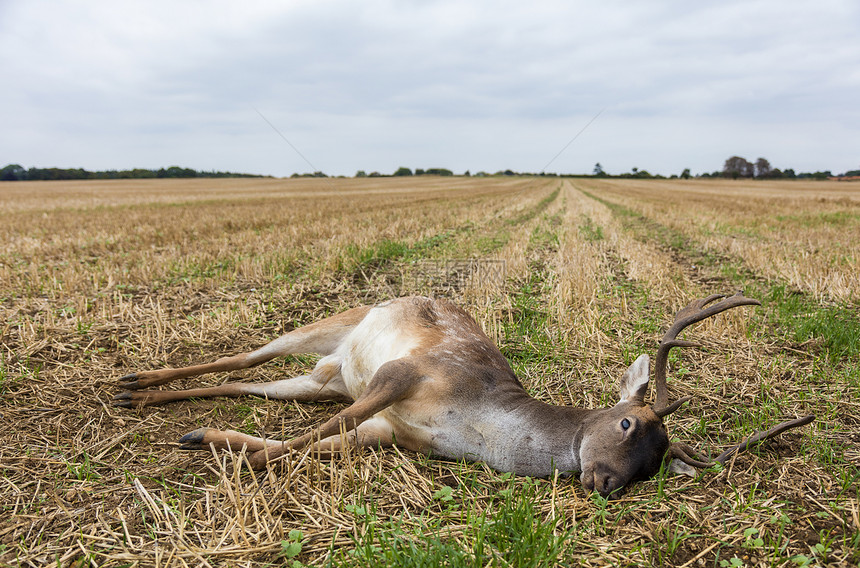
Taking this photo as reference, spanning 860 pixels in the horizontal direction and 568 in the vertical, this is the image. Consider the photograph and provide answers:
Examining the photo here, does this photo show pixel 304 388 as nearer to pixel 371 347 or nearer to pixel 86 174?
pixel 371 347

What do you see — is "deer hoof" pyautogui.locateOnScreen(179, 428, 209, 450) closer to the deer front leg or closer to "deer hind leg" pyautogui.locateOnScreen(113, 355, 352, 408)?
the deer front leg

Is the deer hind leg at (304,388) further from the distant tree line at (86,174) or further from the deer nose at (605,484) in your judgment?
the distant tree line at (86,174)

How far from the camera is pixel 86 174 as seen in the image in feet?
238

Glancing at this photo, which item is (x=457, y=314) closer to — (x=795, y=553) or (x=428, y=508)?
(x=428, y=508)

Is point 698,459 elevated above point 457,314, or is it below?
below

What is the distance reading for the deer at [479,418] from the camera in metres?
2.71

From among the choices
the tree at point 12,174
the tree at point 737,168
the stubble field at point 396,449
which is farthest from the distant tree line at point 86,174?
the tree at point 737,168

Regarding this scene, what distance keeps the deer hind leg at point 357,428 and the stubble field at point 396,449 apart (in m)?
0.10

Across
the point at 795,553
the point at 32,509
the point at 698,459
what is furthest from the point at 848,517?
the point at 32,509

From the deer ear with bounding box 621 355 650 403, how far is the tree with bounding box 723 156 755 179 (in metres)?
102

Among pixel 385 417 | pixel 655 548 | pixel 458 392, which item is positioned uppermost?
pixel 458 392

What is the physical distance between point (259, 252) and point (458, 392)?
24.7 ft

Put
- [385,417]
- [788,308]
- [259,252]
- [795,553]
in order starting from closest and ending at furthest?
1. [795,553]
2. [385,417]
3. [788,308]
4. [259,252]

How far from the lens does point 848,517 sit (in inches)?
104
